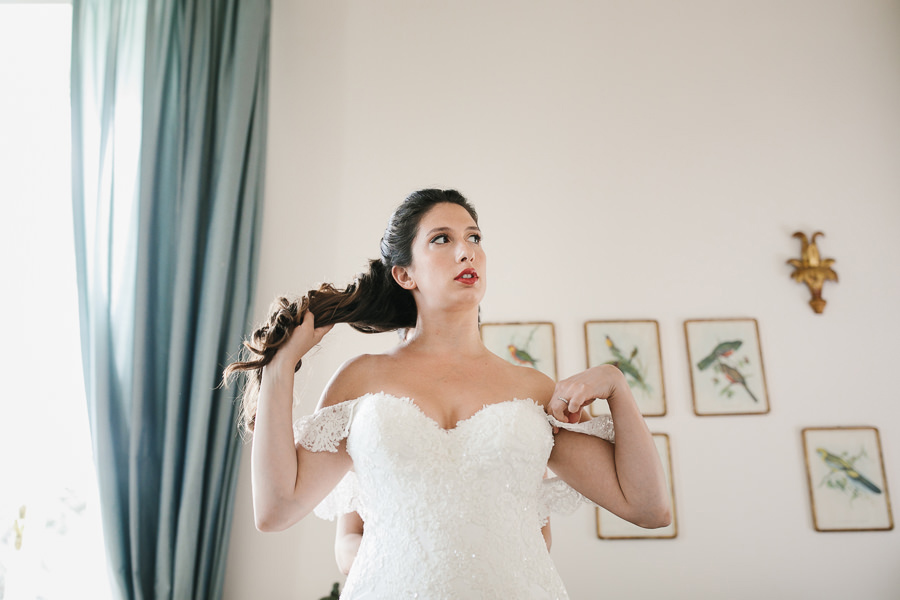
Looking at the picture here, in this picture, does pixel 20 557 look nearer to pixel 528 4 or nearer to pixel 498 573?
pixel 498 573

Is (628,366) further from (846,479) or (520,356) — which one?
(846,479)

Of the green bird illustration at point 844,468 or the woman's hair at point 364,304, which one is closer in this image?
the woman's hair at point 364,304

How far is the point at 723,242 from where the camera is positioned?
342cm

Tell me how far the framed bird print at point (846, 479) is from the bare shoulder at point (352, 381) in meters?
2.43

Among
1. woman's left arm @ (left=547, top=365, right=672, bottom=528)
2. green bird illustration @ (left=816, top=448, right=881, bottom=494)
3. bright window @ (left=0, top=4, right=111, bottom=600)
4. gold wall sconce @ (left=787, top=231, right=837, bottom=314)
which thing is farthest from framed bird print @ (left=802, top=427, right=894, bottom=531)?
bright window @ (left=0, top=4, right=111, bottom=600)

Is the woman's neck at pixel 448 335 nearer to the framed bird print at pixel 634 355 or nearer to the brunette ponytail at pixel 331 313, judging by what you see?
the brunette ponytail at pixel 331 313

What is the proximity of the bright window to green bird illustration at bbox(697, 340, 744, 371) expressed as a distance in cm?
282

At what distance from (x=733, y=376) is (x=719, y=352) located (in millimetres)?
131

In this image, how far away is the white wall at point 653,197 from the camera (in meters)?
3.06

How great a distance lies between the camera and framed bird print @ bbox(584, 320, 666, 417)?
320 centimetres

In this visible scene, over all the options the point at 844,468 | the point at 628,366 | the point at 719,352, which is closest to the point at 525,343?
the point at 628,366

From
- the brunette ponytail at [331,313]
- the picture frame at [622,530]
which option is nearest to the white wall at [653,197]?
the picture frame at [622,530]

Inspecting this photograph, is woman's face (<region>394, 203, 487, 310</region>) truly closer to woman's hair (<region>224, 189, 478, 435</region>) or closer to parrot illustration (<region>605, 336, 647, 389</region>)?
woman's hair (<region>224, 189, 478, 435</region>)

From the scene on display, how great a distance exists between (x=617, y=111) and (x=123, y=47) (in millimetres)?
2524
